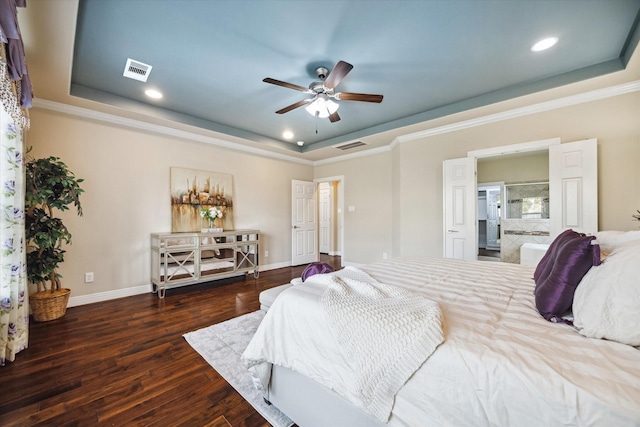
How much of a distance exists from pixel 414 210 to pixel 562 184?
5.94 ft

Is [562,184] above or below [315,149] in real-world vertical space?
below

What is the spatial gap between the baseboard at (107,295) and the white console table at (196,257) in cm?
16

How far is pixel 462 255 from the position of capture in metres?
3.61

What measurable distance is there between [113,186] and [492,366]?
4.39 m

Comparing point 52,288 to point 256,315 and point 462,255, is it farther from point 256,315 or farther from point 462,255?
point 462,255

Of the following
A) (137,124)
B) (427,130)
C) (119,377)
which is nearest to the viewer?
(119,377)

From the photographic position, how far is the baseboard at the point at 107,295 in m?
3.18

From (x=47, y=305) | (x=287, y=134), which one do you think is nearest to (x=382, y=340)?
(x=47, y=305)

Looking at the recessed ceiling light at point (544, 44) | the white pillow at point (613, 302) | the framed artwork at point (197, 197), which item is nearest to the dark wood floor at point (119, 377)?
the framed artwork at point (197, 197)

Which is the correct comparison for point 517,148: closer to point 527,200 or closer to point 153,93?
point 527,200

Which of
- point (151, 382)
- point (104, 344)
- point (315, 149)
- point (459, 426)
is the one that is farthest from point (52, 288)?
point (315, 149)

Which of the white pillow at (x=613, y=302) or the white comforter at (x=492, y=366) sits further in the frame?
the white pillow at (x=613, y=302)

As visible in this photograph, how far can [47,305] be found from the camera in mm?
2684

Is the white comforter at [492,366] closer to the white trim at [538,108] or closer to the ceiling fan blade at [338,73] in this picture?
the ceiling fan blade at [338,73]
